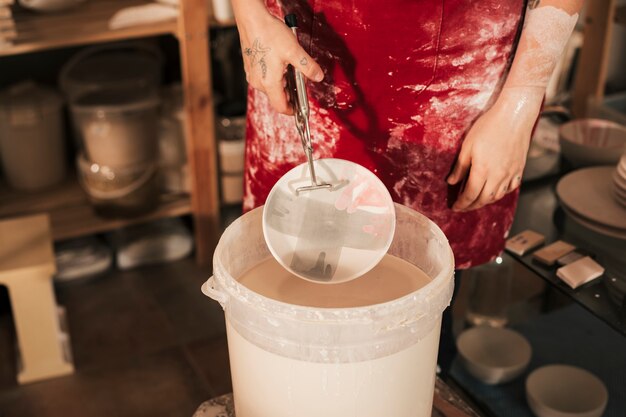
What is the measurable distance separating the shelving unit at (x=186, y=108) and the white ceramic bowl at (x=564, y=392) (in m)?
1.00

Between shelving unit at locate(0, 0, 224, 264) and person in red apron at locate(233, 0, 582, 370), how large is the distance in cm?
84

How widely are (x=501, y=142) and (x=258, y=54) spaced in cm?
32

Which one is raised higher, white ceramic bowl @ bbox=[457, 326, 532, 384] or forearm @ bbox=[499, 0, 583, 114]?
forearm @ bbox=[499, 0, 583, 114]

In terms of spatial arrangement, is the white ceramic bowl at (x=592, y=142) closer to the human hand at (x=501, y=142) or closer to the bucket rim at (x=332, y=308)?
the human hand at (x=501, y=142)

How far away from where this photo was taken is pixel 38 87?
208 centimetres

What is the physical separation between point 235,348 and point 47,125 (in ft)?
4.76

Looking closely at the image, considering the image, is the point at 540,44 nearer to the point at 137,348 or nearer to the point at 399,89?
the point at 399,89

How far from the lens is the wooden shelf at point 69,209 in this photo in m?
2.05

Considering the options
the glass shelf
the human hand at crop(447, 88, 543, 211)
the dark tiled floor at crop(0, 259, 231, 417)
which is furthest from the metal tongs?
the dark tiled floor at crop(0, 259, 231, 417)

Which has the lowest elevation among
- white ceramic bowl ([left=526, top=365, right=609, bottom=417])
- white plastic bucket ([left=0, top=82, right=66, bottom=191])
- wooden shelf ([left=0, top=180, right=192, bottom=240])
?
white ceramic bowl ([left=526, top=365, right=609, bottom=417])

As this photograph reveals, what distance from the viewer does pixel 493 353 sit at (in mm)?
1674

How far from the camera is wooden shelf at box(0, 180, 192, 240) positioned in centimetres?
205

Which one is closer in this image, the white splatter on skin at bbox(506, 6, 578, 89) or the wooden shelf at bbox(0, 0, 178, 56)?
the white splatter on skin at bbox(506, 6, 578, 89)

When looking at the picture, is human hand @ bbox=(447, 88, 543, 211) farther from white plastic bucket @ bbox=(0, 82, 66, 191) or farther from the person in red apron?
white plastic bucket @ bbox=(0, 82, 66, 191)
